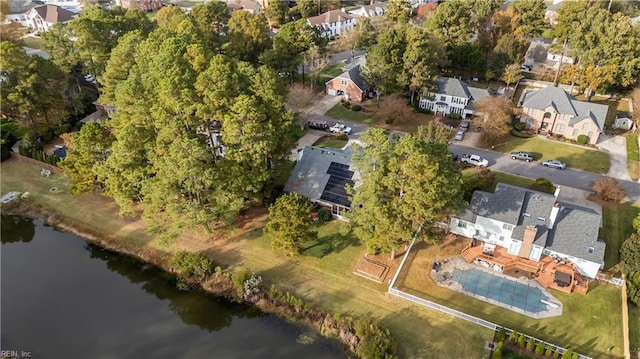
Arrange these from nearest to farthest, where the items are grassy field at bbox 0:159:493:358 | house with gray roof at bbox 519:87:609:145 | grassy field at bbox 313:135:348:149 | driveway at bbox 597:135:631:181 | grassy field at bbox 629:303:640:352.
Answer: grassy field at bbox 629:303:640:352
grassy field at bbox 0:159:493:358
driveway at bbox 597:135:631:181
house with gray roof at bbox 519:87:609:145
grassy field at bbox 313:135:348:149

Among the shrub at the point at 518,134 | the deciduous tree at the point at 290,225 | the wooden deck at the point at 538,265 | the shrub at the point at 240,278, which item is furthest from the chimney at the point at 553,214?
the shrub at the point at 240,278

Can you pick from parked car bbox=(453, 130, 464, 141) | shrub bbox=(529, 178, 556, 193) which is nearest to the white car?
parked car bbox=(453, 130, 464, 141)

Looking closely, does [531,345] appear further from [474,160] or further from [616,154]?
[616,154]

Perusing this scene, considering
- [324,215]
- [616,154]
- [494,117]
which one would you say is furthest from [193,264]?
[616,154]

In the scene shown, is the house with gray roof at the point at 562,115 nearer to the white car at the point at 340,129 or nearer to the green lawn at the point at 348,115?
the green lawn at the point at 348,115

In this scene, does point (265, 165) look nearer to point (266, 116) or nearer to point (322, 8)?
point (266, 116)

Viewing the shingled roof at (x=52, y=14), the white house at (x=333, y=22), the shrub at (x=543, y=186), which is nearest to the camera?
the shrub at (x=543, y=186)

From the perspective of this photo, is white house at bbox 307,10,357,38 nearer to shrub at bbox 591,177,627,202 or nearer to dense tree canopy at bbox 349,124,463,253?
shrub at bbox 591,177,627,202
